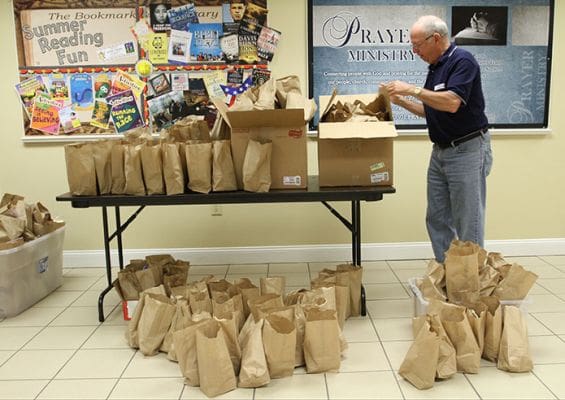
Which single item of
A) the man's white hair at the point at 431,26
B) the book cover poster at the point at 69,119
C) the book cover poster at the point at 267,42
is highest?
the book cover poster at the point at 267,42

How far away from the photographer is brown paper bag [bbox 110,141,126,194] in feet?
8.41

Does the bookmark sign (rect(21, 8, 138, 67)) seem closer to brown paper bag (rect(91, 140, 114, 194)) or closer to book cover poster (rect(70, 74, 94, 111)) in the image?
book cover poster (rect(70, 74, 94, 111))

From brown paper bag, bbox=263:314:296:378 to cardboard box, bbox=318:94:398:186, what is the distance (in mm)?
827

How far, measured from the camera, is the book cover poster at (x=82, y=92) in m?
3.56

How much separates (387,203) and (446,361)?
1805 millimetres

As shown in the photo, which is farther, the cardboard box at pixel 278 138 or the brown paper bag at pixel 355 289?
the brown paper bag at pixel 355 289

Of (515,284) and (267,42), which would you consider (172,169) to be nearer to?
(267,42)

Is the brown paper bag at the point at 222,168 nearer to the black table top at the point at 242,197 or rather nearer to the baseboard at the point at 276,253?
the black table top at the point at 242,197

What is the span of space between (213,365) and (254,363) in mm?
167

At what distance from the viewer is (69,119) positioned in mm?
3607

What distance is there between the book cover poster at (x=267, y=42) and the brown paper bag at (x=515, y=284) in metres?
2.11

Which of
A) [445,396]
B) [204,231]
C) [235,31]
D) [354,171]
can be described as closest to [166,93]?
[235,31]

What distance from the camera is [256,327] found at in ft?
6.98

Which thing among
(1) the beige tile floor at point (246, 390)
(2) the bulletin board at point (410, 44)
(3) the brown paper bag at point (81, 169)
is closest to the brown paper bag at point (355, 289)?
(1) the beige tile floor at point (246, 390)
